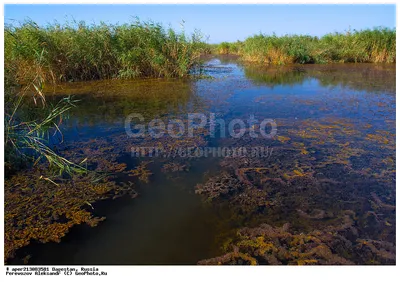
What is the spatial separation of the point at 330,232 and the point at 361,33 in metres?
16.1

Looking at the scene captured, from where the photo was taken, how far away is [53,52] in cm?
863

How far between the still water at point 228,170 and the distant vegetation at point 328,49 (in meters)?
8.14

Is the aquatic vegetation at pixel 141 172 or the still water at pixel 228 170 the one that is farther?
the aquatic vegetation at pixel 141 172

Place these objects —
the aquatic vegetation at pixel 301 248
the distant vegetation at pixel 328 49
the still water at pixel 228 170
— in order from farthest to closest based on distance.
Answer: the distant vegetation at pixel 328 49 → the still water at pixel 228 170 → the aquatic vegetation at pixel 301 248

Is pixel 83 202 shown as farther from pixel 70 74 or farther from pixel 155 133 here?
pixel 70 74

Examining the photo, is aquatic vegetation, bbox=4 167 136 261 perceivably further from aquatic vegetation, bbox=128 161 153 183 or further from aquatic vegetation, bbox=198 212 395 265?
aquatic vegetation, bbox=198 212 395 265

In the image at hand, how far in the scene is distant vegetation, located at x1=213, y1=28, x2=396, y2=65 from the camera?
14.5m

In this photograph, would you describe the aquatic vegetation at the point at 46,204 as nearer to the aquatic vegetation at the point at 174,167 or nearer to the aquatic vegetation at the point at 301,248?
the aquatic vegetation at the point at 174,167

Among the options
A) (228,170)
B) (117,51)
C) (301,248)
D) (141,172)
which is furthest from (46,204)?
(117,51)

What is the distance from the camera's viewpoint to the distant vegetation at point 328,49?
14492mm

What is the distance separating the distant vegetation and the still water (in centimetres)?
814

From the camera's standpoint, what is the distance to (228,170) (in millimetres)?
3396

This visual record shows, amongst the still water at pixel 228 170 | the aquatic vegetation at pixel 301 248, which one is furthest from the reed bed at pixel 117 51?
the aquatic vegetation at pixel 301 248

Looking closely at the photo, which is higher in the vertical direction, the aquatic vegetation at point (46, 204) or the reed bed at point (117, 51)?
the reed bed at point (117, 51)
